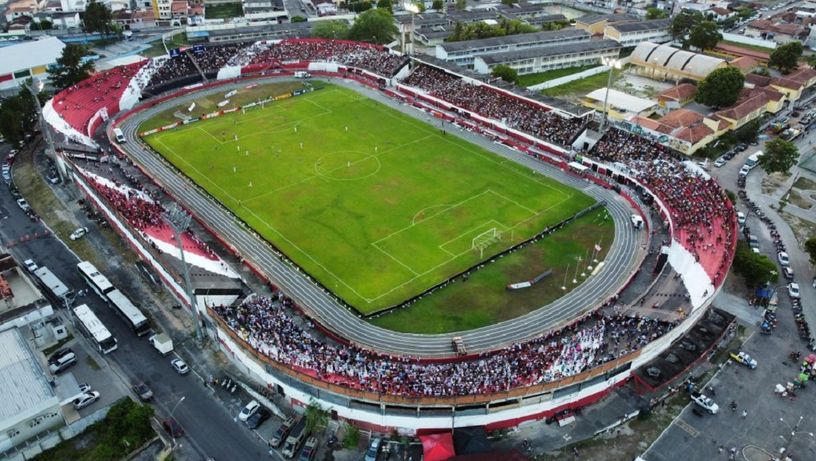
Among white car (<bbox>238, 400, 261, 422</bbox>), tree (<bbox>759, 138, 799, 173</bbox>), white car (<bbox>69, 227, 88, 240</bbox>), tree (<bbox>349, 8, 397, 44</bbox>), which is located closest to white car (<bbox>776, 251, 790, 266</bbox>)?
tree (<bbox>759, 138, 799, 173</bbox>)

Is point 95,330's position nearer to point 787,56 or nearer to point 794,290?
point 794,290

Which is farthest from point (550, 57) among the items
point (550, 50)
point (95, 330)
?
point (95, 330)

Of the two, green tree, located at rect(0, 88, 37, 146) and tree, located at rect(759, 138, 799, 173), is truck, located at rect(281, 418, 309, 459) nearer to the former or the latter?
green tree, located at rect(0, 88, 37, 146)

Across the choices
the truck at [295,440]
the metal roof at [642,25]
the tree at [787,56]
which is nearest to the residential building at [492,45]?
the metal roof at [642,25]

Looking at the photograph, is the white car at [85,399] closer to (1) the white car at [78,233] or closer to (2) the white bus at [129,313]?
(2) the white bus at [129,313]

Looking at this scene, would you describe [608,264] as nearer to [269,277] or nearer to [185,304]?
[269,277]
